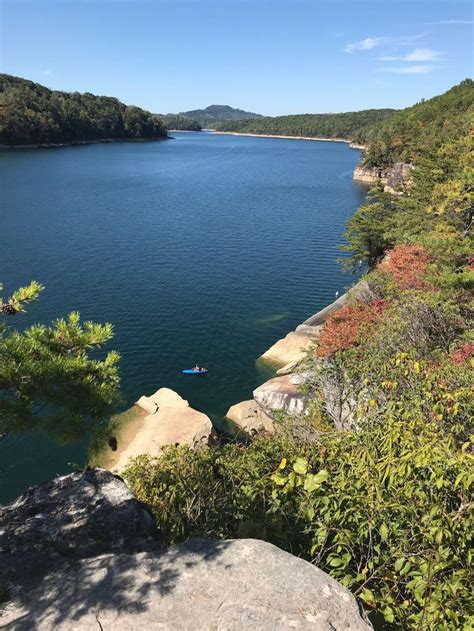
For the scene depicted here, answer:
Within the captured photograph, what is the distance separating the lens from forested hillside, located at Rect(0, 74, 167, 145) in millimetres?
134875

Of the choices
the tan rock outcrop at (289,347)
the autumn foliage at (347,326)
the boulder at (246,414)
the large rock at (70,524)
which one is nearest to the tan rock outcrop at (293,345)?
the tan rock outcrop at (289,347)

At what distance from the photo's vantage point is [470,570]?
493cm

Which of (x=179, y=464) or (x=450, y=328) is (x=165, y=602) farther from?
(x=450, y=328)

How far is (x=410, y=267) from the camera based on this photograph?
23.6m

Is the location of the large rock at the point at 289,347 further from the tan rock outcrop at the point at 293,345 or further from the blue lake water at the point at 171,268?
the blue lake water at the point at 171,268

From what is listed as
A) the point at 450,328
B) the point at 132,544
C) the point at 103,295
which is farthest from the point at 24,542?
the point at 103,295

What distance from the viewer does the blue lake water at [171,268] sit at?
2816 cm

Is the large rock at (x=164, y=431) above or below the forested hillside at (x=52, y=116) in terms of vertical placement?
below

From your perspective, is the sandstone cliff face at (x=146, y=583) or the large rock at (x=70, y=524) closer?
the sandstone cliff face at (x=146, y=583)

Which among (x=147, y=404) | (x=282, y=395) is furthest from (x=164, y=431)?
(x=282, y=395)

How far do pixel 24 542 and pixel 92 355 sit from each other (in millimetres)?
21217

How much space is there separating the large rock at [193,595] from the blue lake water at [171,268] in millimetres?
9486

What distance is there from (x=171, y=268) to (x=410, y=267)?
27.7 metres

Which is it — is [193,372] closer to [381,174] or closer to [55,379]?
[55,379]
